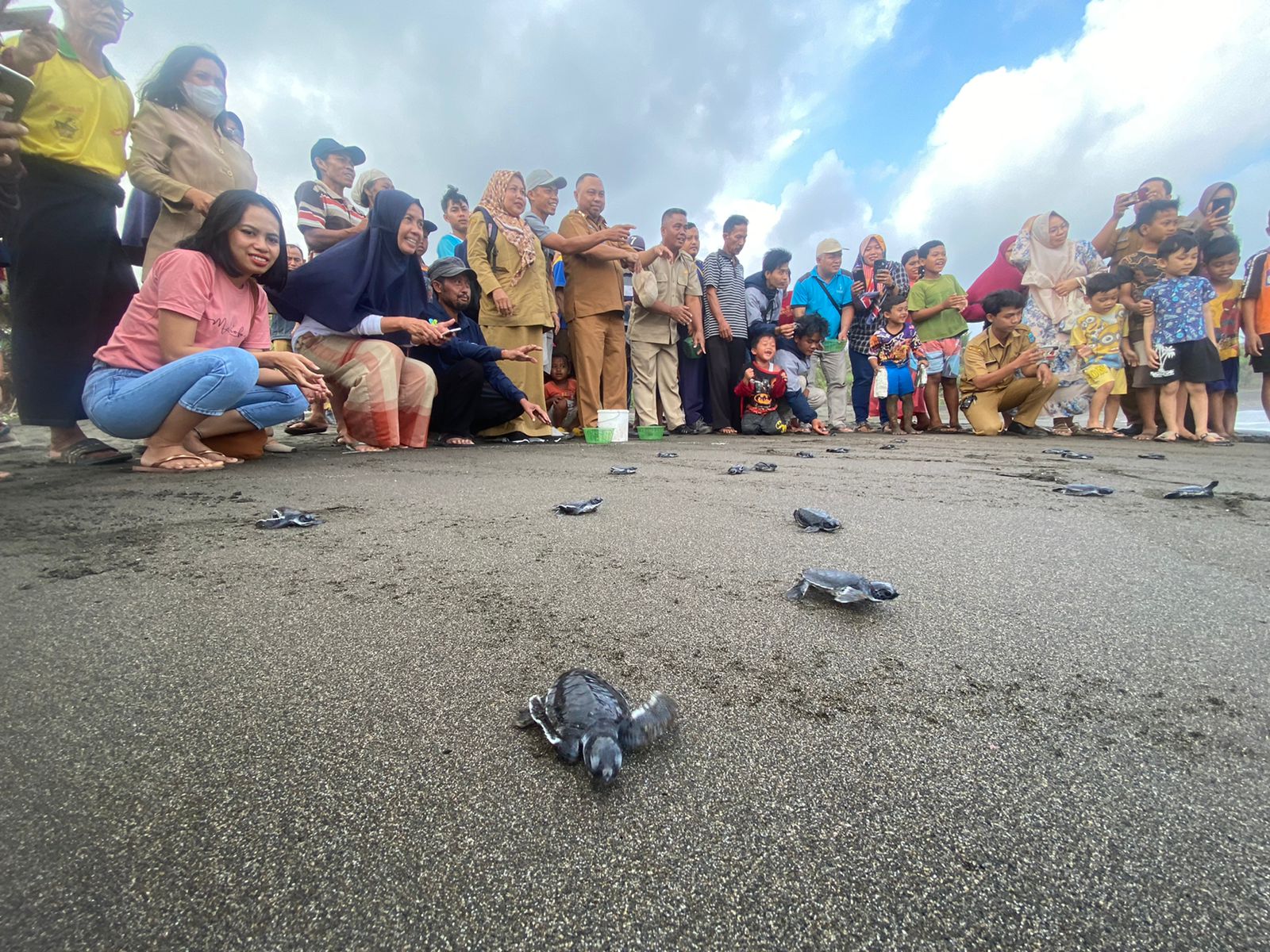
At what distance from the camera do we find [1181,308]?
4.54 meters

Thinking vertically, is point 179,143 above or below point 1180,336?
above

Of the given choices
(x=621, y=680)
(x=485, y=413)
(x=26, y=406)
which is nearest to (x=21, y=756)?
(x=621, y=680)

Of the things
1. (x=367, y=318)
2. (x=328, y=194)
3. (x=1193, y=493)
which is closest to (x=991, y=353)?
(x=1193, y=493)

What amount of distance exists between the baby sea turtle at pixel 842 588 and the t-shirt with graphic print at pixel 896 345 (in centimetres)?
487

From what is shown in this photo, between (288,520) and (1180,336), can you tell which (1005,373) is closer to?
(1180,336)

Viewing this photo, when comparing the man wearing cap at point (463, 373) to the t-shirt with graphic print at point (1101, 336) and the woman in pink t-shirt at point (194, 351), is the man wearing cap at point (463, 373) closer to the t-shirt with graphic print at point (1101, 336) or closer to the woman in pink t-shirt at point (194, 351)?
the woman in pink t-shirt at point (194, 351)

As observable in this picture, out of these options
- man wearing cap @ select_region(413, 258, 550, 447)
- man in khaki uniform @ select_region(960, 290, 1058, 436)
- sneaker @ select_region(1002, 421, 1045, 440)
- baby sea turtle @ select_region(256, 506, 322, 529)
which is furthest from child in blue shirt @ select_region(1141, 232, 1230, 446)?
baby sea turtle @ select_region(256, 506, 322, 529)

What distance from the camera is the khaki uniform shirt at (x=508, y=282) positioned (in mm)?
4121

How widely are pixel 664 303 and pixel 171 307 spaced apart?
3476mm

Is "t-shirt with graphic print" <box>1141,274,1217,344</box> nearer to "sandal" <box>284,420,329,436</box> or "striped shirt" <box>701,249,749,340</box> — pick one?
"striped shirt" <box>701,249,749,340</box>

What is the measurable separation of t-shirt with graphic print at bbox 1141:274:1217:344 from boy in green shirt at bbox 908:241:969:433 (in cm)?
139

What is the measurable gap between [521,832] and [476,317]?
432 centimetres

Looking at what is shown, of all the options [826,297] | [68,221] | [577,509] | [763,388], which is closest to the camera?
[577,509]

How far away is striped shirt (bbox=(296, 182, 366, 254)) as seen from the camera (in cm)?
398
